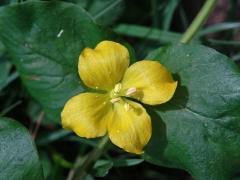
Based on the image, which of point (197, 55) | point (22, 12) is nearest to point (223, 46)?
point (197, 55)

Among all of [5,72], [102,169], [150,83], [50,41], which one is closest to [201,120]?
[150,83]

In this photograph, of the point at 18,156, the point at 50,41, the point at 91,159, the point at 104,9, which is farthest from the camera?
the point at 104,9

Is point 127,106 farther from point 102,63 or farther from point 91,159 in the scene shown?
point 91,159

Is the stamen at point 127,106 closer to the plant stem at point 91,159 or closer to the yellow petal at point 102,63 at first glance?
the yellow petal at point 102,63

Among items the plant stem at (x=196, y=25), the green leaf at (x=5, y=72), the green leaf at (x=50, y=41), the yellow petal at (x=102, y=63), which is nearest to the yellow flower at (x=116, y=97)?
the yellow petal at (x=102, y=63)

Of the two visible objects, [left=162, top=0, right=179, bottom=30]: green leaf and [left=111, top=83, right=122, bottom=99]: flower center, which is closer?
[left=111, top=83, right=122, bottom=99]: flower center

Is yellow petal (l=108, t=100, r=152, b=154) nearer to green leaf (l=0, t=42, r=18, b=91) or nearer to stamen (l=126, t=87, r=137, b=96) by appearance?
→ stamen (l=126, t=87, r=137, b=96)

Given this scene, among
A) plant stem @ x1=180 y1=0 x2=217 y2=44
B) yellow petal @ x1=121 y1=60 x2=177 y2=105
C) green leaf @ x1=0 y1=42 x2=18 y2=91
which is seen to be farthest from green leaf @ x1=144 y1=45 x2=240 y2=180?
green leaf @ x1=0 y1=42 x2=18 y2=91
